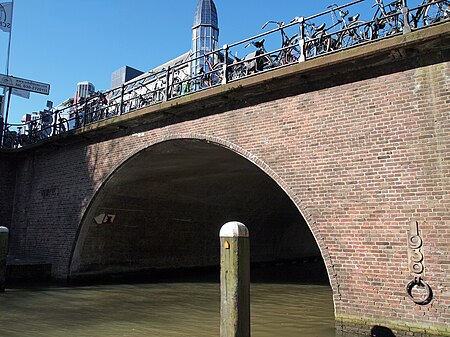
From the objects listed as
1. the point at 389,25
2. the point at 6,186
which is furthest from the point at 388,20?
the point at 6,186

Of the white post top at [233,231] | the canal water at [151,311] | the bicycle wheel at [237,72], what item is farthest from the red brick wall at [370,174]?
the white post top at [233,231]

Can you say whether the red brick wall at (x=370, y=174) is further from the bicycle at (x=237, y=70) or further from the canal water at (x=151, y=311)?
the canal water at (x=151, y=311)

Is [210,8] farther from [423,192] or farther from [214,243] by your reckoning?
[423,192]

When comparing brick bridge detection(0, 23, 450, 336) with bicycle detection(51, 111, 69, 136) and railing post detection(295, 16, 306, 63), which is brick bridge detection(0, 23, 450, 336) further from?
bicycle detection(51, 111, 69, 136)

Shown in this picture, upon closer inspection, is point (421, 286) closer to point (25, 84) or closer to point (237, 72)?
point (237, 72)

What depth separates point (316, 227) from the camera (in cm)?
759

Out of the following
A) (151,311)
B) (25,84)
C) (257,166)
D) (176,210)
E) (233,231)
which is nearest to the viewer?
(233,231)

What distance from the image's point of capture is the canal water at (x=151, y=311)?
7.38 metres

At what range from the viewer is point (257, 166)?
1003cm

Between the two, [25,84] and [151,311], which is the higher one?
[25,84]

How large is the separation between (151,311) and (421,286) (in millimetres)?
5395

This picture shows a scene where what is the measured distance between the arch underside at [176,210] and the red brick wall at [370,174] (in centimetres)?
288

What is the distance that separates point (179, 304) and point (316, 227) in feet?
14.1

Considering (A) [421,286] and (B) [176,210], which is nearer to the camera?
(A) [421,286]
